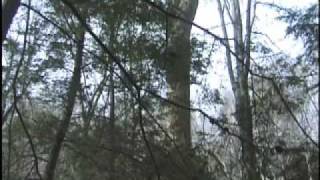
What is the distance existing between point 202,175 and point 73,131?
4.40 feet

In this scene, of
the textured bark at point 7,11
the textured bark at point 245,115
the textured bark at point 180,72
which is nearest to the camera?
the textured bark at point 7,11

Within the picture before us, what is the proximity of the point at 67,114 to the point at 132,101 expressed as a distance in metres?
0.62

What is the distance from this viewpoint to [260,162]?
366 cm

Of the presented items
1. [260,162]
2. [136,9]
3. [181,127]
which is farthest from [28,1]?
[260,162]

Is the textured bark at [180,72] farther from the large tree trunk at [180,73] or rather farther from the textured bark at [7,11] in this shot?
the textured bark at [7,11]

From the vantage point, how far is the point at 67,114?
487cm

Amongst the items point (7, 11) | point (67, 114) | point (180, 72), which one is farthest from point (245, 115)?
point (7, 11)

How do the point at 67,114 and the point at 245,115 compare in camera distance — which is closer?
the point at 245,115

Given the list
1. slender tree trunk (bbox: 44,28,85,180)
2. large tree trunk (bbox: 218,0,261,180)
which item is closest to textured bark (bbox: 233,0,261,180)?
large tree trunk (bbox: 218,0,261,180)

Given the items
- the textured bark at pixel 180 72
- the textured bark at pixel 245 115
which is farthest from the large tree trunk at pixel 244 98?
the textured bark at pixel 180 72

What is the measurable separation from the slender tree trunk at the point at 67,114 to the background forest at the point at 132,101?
11 mm

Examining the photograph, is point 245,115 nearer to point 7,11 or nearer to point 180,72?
point 180,72

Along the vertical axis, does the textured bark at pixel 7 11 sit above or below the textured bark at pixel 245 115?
above

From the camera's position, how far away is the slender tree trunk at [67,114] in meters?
4.71
